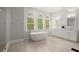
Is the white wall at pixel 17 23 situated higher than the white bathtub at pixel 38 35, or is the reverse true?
the white wall at pixel 17 23

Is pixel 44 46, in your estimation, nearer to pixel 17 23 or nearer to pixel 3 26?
pixel 17 23

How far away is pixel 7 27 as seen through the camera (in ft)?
7.79

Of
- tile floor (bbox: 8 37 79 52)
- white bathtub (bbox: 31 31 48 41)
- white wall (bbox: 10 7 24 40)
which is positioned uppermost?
white wall (bbox: 10 7 24 40)

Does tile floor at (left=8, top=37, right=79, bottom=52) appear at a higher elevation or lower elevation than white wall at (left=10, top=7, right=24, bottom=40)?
lower

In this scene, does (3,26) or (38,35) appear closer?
(3,26)

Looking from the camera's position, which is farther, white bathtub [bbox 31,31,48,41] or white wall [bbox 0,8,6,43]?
white bathtub [bbox 31,31,48,41]

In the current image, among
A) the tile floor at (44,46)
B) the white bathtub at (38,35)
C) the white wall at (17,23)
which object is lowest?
the tile floor at (44,46)

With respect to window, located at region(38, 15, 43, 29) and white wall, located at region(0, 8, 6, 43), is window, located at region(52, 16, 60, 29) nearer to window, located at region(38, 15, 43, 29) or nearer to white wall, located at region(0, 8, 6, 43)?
window, located at region(38, 15, 43, 29)

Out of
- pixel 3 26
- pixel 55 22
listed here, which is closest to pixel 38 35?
pixel 55 22

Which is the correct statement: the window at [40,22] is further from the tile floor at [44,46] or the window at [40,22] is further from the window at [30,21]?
the tile floor at [44,46]

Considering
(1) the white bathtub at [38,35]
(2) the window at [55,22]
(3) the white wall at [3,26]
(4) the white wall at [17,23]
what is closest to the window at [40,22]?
(1) the white bathtub at [38,35]

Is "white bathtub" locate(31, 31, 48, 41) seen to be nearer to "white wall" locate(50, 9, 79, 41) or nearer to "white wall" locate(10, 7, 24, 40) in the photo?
"white wall" locate(50, 9, 79, 41)

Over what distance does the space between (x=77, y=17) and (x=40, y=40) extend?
1.11 metres

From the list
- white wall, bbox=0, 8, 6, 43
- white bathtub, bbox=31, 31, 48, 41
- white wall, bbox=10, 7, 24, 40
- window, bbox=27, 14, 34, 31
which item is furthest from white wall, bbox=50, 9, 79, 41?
white wall, bbox=0, 8, 6, 43
